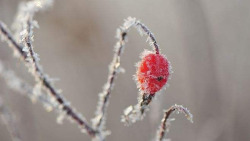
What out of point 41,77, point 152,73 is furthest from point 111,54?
point 41,77

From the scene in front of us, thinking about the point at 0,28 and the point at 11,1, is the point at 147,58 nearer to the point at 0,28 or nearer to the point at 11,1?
the point at 0,28

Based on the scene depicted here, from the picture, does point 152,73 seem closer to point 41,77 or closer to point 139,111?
point 139,111

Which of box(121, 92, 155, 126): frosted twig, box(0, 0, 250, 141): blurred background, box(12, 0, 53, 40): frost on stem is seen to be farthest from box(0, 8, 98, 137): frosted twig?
box(0, 0, 250, 141): blurred background

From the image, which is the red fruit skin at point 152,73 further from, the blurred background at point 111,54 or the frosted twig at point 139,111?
the blurred background at point 111,54

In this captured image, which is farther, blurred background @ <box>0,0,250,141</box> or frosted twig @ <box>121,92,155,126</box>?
blurred background @ <box>0,0,250,141</box>

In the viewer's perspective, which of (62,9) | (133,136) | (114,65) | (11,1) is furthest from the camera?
(62,9)

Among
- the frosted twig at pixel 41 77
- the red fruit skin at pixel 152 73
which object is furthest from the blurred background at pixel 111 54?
the frosted twig at pixel 41 77

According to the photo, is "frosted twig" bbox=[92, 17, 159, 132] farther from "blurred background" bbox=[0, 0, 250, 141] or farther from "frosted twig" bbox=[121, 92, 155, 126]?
"blurred background" bbox=[0, 0, 250, 141]

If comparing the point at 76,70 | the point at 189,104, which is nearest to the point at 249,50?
the point at 189,104
